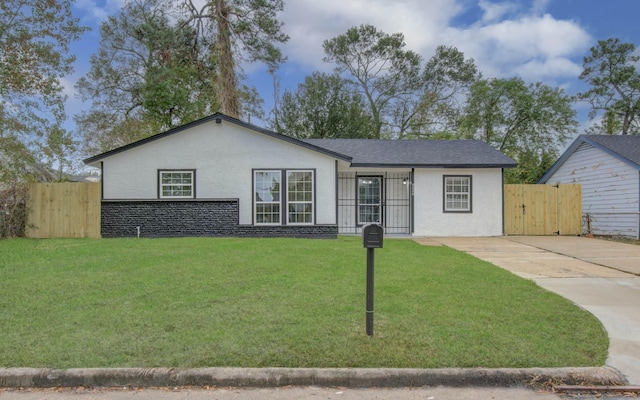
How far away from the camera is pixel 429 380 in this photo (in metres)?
3.36

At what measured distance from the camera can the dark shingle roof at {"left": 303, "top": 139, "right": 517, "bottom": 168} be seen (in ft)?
48.4

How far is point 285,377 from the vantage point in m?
3.35

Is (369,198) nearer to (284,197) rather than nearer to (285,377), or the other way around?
(284,197)

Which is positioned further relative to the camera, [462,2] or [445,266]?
[462,2]

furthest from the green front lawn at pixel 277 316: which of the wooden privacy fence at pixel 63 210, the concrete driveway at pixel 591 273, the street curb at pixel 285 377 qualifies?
the wooden privacy fence at pixel 63 210

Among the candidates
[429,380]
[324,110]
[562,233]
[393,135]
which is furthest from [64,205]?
[393,135]

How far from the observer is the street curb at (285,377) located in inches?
131

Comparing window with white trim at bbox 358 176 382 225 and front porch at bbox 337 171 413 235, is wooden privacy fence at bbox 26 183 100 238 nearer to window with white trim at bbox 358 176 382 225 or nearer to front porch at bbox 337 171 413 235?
front porch at bbox 337 171 413 235

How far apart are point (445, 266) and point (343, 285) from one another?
278 centimetres

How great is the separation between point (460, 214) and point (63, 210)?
45.4 feet

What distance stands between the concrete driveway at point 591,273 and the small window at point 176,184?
8.80m

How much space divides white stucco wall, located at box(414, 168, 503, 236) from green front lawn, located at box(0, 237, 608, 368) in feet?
24.3

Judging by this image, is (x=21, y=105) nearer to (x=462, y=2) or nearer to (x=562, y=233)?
(x=462, y=2)

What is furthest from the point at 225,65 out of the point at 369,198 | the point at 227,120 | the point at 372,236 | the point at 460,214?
the point at 372,236
